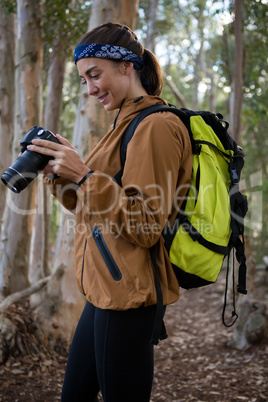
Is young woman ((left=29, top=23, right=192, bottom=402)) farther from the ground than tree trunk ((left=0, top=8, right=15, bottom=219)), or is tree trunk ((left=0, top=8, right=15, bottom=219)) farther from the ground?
tree trunk ((left=0, top=8, right=15, bottom=219))

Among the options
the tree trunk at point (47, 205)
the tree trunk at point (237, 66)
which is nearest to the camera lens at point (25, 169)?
the tree trunk at point (237, 66)

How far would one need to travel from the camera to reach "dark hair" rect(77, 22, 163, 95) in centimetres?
155

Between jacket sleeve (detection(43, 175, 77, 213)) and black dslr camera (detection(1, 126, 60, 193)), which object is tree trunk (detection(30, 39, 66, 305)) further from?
black dslr camera (detection(1, 126, 60, 193))

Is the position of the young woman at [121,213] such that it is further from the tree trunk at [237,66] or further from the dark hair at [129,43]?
the tree trunk at [237,66]

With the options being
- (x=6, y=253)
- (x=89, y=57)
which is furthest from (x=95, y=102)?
(x=89, y=57)

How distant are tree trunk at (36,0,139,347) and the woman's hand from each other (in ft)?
7.83

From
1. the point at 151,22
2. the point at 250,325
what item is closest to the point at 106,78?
the point at 250,325

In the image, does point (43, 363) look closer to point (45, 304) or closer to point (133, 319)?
point (45, 304)

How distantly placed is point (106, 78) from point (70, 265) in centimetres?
254

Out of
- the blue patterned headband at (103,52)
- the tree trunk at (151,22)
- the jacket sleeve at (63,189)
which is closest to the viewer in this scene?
the blue patterned headband at (103,52)

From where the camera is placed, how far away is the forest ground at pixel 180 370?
3107 millimetres

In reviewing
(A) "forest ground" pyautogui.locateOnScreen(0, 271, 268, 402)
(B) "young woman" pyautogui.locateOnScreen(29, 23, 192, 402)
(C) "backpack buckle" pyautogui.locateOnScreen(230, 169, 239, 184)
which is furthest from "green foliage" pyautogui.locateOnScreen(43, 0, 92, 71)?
(C) "backpack buckle" pyautogui.locateOnScreen(230, 169, 239, 184)

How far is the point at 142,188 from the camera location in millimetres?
1336

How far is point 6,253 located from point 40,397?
6.18 feet
